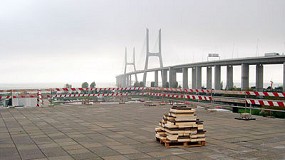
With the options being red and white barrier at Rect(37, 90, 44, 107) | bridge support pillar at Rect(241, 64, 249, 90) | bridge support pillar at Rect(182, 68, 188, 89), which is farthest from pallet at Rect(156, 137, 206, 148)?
bridge support pillar at Rect(182, 68, 188, 89)

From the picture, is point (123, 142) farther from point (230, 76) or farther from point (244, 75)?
point (230, 76)

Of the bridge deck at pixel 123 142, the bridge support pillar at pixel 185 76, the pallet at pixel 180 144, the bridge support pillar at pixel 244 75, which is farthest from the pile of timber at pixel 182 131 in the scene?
the bridge support pillar at pixel 185 76

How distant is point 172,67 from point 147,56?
50.5ft

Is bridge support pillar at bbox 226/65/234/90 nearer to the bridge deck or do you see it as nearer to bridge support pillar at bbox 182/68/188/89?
bridge support pillar at bbox 182/68/188/89

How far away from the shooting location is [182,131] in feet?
28.3

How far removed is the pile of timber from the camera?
854 centimetres

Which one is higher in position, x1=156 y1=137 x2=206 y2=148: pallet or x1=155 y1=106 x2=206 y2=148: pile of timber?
x1=155 y1=106 x2=206 y2=148: pile of timber

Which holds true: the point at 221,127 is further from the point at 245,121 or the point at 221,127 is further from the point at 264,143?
the point at 264,143

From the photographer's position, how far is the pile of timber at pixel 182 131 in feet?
28.0

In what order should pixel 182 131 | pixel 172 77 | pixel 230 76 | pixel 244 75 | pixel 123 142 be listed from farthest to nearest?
pixel 172 77 < pixel 230 76 < pixel 244 75 < pixel 123 142 < pixel 182 131

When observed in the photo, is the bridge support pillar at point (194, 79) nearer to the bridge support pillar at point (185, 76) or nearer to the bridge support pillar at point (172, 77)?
the bridge support pillar at point (185, 76)

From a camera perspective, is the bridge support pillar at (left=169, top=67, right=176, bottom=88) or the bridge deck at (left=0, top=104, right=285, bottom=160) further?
the bridge support pillar at (left=169, top=67, right=176, bottom=88)

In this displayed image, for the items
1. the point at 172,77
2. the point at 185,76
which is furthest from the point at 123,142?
the point at 172,77

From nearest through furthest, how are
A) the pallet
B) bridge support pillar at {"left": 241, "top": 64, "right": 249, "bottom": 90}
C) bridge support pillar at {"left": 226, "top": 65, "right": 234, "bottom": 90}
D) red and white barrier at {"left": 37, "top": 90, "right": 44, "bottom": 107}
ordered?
the pallet, red and white barrier at {"left": 37, "top": 90, "right": 44, "bottom": 107}, bridge support pillar at {"left": 241, "top": 64, "right": 249, "bottom": 90}, bridge support pillar at {"left": 226, "top": 65, "right": 234, "bottom": 90}
